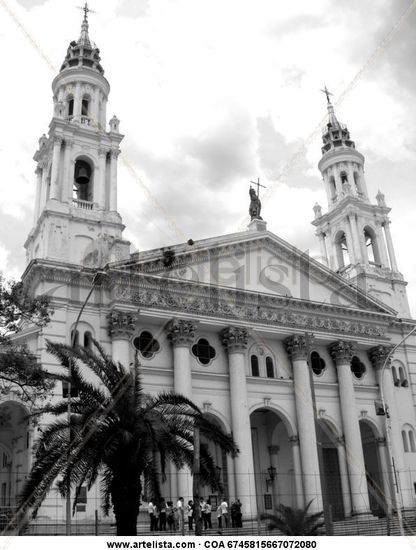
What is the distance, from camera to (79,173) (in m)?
39.2

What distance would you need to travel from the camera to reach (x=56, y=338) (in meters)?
31.2

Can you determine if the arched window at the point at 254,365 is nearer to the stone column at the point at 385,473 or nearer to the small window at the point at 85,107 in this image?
the stone column at the point at 385,473

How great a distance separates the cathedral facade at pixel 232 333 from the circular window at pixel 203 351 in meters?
0.08

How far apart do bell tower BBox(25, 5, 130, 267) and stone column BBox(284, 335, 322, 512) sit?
38.8 ft

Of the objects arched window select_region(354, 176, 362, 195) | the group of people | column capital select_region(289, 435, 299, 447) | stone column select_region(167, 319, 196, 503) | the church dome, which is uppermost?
the church dome

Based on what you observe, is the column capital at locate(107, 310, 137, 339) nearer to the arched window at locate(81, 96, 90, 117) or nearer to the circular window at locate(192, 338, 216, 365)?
the circular window at locate(192, 338, 216, 365)

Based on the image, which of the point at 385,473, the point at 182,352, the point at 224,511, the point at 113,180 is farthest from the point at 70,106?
the point at 385,473

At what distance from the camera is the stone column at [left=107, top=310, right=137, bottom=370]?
31969 millimetres

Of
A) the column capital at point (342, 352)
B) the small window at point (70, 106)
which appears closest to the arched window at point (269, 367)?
the column capital at point (342, 352)

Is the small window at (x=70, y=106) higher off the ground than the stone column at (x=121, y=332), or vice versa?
the small window at (x=70, y=106)

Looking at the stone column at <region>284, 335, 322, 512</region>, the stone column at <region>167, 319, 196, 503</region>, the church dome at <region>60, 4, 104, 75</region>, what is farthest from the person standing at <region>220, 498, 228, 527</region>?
the church dome at <region>60, 4, 104, 75</region>

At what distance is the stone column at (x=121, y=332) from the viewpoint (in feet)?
105

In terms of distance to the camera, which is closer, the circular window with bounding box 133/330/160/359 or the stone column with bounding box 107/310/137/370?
the stone column with bounding box 107/310/137/370
